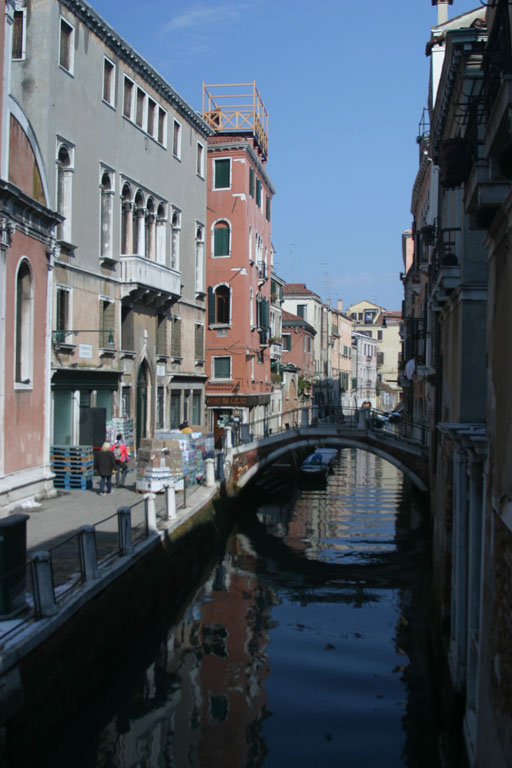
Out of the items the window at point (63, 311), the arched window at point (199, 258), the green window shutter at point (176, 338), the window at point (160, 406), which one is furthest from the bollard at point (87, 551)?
the arched window at point (199, 258)

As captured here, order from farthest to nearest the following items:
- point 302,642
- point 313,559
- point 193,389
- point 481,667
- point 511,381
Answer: point 193,389
point 313,559
point 302,642
point 481,667
point 511,381

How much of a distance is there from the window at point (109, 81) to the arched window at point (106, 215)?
6.85 feet

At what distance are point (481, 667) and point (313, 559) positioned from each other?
40.4ft

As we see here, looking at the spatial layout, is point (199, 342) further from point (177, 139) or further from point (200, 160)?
point (177, 139)

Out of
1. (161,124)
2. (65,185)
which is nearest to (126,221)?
(65,185)

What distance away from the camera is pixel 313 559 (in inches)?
A: 763

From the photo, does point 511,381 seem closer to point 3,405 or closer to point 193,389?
point 3,405

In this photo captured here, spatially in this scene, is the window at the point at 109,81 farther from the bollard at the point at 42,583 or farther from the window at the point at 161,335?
the bollard at the point at 42,583

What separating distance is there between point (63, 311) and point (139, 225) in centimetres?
560

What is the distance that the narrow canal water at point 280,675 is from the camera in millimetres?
9023

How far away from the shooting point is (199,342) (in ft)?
97.2

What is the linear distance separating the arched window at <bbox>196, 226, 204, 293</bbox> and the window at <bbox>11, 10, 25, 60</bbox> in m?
11.6

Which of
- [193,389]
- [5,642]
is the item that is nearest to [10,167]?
[5,642]

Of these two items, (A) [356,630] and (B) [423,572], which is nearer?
(A) [356,630]
